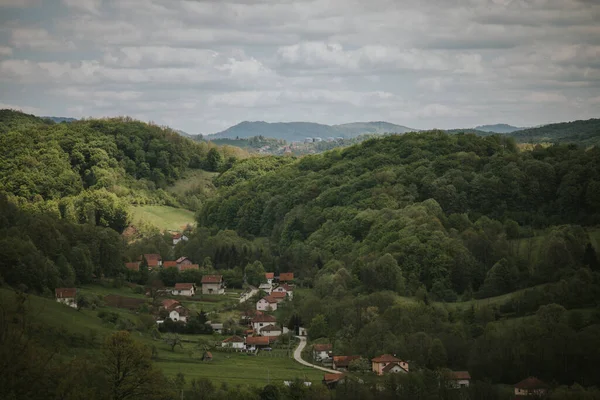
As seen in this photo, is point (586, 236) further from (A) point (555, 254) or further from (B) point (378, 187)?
(B) point (378, 187)

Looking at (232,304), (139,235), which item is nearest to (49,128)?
(139,235)

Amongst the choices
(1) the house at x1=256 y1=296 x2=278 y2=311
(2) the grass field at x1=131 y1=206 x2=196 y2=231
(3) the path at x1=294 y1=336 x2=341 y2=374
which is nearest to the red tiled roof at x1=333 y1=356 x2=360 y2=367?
(3) the path at x1=294 y1=336 x2=341 y2=374

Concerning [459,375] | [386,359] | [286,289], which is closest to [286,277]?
[286,289]

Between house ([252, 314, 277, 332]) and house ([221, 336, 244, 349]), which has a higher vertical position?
house ([252, 314, 277, 332])

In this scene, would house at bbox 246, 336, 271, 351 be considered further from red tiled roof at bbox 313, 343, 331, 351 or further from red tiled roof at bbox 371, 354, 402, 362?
red tiled roof at bbox 371, 354, 402, 362

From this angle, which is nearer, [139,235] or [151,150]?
[139,235]

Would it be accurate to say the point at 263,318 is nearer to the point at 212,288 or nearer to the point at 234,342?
the point at 234,342

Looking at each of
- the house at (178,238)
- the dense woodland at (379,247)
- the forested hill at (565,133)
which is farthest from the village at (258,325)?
the forested hill at (565,133)
